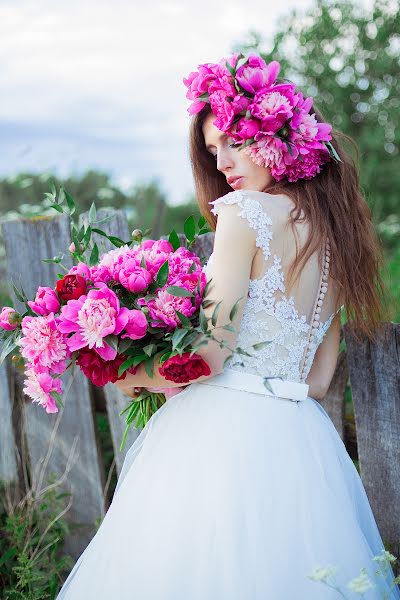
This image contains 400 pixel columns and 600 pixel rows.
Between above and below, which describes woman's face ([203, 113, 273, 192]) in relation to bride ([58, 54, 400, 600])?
above

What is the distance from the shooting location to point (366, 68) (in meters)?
9.02

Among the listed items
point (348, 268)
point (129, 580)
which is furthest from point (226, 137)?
point (129, 580)

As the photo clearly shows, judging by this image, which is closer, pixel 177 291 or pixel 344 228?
pixel 177 291

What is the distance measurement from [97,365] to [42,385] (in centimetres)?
20

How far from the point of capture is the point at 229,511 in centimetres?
205

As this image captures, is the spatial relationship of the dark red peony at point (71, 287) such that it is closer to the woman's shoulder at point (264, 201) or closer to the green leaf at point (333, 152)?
the woman's shoulder at point (264, 201)

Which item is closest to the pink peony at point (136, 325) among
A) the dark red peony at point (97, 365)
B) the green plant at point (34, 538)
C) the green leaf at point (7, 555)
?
the dark red peony at point (97, 365)

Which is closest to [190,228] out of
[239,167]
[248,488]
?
[239,167]

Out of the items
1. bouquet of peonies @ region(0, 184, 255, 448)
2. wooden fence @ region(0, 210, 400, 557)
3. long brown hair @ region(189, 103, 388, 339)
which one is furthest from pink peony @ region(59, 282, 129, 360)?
wooden fence @ region(0, 210, 400, 557)

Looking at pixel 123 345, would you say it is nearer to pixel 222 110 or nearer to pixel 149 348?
pixel 149 348

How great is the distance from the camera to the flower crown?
226cm

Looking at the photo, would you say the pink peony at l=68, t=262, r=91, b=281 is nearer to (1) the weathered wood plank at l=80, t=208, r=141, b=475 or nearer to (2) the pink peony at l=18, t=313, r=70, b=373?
(2) the pink peony at l=18, t=313, r=70, b=373

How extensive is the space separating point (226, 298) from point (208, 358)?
195 mm

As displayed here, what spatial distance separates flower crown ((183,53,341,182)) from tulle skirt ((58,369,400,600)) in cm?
75
